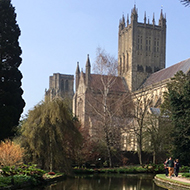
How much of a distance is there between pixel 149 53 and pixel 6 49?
47029mm

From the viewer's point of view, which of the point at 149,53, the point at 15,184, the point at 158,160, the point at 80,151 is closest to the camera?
the point at 15,184

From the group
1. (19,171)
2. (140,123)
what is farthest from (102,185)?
(140,123)

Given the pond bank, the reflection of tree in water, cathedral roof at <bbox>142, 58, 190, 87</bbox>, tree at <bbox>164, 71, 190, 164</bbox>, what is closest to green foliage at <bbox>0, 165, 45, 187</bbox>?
the reflection of tree in water

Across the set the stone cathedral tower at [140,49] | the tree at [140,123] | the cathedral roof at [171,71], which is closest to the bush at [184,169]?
the tree at [140,123]

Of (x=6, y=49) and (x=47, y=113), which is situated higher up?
(x=6, y=49)

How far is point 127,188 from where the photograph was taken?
16031 mm

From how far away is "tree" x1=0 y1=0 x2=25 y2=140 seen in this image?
83.5 feet

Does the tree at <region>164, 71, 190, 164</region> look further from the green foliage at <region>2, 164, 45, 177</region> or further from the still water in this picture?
the green foliage at <region>2, 164, 45, 177</region>

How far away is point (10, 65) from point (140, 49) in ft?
149

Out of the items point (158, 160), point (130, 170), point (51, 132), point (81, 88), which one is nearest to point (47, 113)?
point (51, 132)

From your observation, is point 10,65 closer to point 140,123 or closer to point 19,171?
point 19,171

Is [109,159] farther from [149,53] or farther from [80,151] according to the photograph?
[149,53]

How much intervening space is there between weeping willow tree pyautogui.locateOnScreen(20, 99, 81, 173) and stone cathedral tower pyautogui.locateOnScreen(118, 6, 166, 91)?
4475 centimetres

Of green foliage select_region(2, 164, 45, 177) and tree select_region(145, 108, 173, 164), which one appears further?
tree select_region(145, 108, 173, 164)
